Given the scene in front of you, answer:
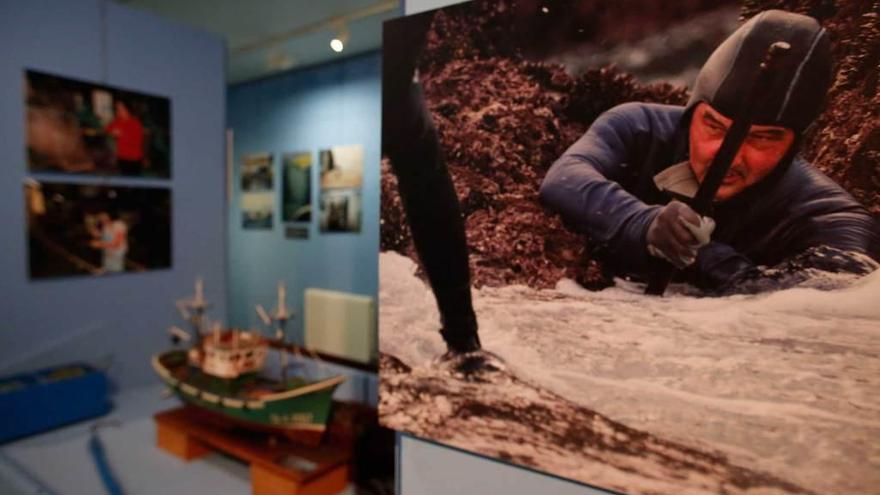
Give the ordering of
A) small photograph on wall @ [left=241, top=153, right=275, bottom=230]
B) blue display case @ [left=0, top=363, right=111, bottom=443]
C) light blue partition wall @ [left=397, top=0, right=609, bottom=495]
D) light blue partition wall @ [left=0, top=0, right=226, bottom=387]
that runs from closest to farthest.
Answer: light blue partition wall @ [left=397, top=0, right=609, bottom=495], blue display case @ [left=0, top=363, right=111, bottom=443], light blue partition wall @ [left=0, top=0, right=226, bottom=387], small photograph on wall @ [left=241, top=153, right=275, bottom=230]

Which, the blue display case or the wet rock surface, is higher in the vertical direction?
the wet rock surface

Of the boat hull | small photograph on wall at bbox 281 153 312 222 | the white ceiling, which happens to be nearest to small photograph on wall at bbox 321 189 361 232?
small photograph on wall at bbox 281 153 312 222

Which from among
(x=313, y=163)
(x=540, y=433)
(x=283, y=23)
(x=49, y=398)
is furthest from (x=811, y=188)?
(x=313, y=163)

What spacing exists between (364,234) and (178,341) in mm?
1672

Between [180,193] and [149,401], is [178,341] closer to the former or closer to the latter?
[149,401]

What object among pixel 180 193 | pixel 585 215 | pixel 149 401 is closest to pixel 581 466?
pixel 585 215

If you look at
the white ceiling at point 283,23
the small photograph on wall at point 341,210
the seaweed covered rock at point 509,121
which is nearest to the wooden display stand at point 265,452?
the seaweed covered rock at point 509,121

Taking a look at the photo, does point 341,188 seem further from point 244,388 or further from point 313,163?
point 244,388

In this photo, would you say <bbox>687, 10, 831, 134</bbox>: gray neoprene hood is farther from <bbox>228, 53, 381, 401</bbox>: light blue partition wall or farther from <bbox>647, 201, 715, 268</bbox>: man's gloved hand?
<bbox>228, 53, 381, 401</bbox>: light blue partition wall

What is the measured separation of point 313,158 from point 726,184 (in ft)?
13.5

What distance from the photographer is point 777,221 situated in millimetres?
852

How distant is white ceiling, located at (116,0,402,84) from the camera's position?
3.23m

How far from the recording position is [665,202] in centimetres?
94

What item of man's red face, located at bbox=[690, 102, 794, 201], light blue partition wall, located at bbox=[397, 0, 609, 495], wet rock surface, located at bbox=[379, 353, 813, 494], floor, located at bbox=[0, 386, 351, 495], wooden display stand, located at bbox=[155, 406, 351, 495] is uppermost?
man's red face, located at bbox=[690, 102, 794, 201]
